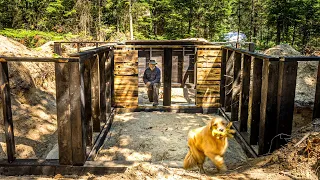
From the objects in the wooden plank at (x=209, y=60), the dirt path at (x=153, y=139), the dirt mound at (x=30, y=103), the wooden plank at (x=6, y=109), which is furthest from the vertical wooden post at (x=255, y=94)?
the dirt mound at (x=30, y=103)

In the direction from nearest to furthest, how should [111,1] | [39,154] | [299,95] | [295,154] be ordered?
[295,154] < [39,154] < [299,95] < [111,1]

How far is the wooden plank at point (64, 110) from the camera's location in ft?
12.9

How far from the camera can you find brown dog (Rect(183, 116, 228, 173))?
8.38 ft

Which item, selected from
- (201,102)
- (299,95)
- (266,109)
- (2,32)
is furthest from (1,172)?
(2,32)

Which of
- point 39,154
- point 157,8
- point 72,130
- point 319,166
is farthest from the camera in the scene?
point 157,8

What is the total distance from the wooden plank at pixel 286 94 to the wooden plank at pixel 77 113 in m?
2.79

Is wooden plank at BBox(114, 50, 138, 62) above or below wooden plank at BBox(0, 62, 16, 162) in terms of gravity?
above

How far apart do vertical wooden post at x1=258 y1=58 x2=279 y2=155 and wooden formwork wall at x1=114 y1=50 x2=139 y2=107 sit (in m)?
4.98

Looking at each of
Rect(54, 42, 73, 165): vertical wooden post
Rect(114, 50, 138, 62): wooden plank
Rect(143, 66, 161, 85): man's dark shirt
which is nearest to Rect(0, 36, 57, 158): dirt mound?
Rect(54, 42, 73, 165): vertical wooden post

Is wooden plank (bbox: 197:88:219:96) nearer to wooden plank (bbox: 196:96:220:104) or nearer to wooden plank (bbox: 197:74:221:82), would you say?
wooden plank (bbox: 196:96:220:104)

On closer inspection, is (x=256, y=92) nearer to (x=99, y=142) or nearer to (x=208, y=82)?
(x=99, y=142)

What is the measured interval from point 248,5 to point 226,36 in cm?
394

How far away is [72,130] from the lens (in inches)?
159

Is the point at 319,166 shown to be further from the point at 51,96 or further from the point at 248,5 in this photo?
the point at 248,5
